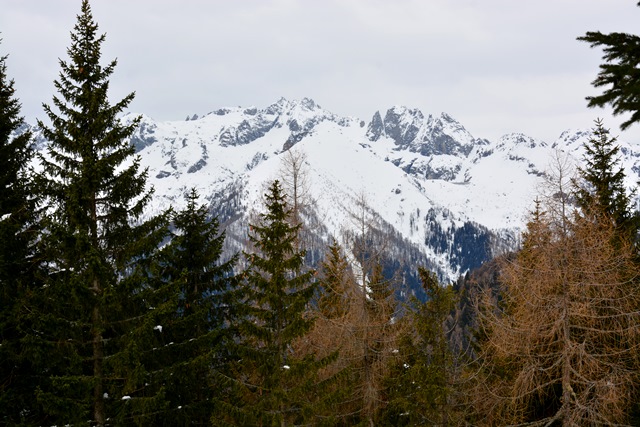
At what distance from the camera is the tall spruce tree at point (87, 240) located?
40.6ft

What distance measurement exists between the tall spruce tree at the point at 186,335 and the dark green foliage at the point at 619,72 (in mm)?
10480

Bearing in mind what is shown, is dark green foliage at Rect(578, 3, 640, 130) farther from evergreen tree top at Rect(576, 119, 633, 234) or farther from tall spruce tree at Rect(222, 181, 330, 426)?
evergreen tree top at Rect(576, 119, 633, 234)

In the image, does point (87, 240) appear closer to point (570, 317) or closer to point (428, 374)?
point (428, 374)

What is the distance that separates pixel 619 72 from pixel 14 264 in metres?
14.3

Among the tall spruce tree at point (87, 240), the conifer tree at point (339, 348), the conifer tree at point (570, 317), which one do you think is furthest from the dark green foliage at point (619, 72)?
the tall spruce tree at point (87, 240)

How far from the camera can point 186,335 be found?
59.5 ft

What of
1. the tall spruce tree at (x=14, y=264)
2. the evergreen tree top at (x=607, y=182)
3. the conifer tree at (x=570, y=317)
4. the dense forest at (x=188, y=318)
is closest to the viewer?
the conifer tree at (x=570, y=317)

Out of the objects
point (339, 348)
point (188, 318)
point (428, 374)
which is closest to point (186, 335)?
point (188, 318)

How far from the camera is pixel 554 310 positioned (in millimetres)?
11562

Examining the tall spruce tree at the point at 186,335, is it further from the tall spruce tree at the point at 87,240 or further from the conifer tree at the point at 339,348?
the conifer tree at the point at 339,348

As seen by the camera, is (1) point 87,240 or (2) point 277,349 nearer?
(1) point 87,240

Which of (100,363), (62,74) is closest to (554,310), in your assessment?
(100,363)

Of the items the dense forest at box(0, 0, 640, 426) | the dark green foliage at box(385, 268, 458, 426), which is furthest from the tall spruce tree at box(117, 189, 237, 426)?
the dark green foliage at box(385, 268, 458, 426)

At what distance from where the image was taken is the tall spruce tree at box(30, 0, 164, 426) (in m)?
12.4
